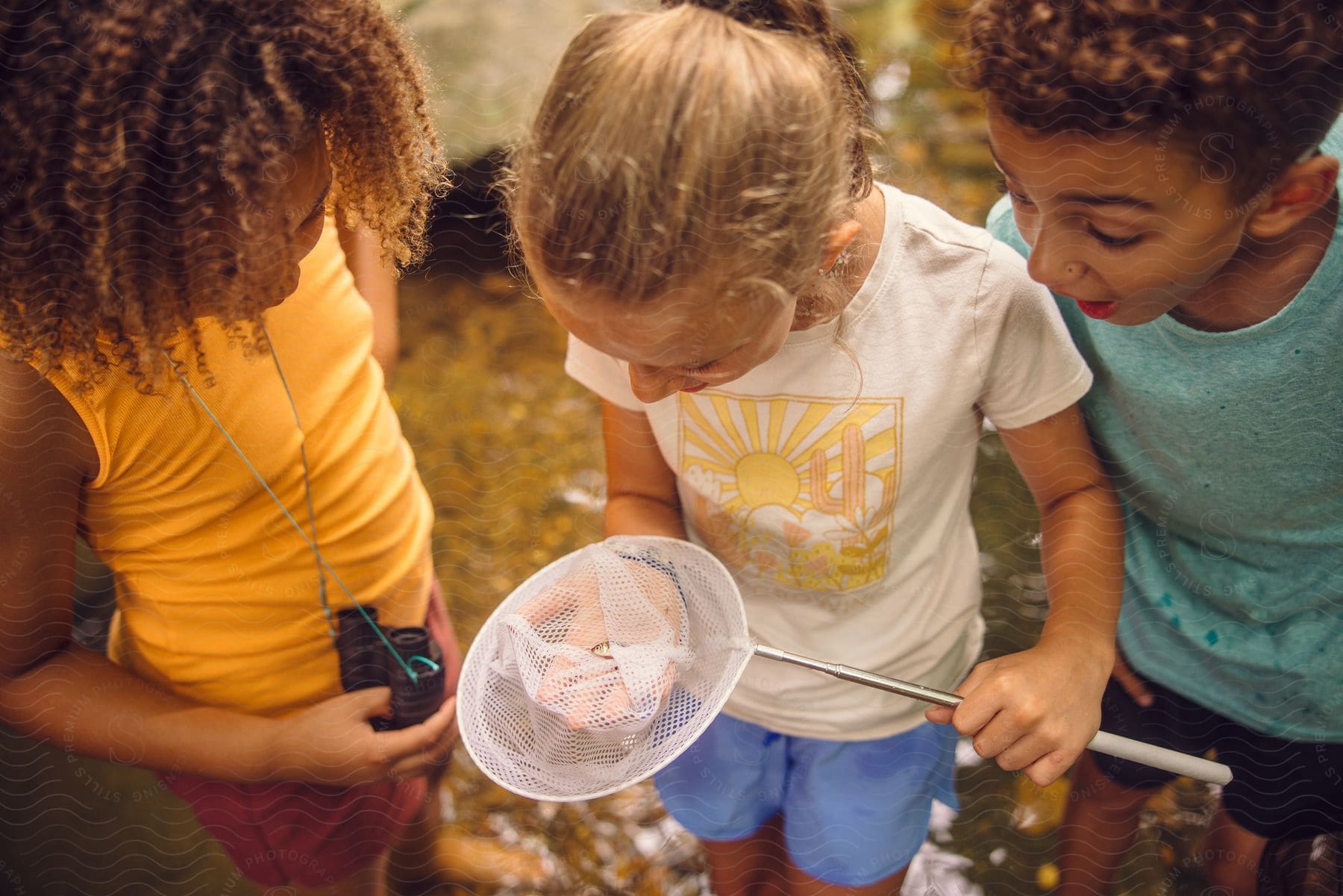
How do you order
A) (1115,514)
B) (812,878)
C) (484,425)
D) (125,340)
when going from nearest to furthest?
1. (125,340)
2. (1115,514)
3. (812,878)
4. (484,425)

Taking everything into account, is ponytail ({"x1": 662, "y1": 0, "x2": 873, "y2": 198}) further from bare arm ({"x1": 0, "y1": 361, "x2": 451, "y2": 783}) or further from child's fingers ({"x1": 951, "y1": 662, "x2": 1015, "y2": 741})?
bare arm ({"x1": 0, "y1": 361, "x2": 451, "y2": 783})

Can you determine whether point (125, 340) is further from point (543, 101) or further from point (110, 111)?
point (543, 101)

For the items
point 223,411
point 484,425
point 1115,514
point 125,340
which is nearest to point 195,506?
point 223,411

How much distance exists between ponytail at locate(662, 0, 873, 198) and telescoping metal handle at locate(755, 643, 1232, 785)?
1.11 feet

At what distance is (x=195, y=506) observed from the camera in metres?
0.85

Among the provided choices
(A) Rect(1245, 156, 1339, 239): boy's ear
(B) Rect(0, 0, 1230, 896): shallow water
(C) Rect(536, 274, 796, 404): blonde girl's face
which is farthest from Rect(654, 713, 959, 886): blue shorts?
(A) Rect(1245, 156, 1339, 239): boy's ear

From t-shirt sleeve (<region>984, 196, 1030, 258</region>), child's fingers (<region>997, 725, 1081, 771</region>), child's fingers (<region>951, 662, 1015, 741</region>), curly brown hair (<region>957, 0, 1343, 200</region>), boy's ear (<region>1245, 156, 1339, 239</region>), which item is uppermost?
curly brown hair (<region>957, 0, 1343, 200</region>)

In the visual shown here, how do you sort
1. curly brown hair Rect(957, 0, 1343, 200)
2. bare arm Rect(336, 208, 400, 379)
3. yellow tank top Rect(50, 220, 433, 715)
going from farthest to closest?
bare arm Rect(336, 208, 400, 379) < yellow tank top Rect(50, 220, 433, 715) < curly brown hair Rect(957, 0, 1343, 200)

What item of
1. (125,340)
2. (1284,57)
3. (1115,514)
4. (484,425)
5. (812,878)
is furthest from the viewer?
(484,425)

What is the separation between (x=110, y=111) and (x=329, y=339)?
330 mm

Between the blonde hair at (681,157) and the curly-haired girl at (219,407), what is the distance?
7.1 inches

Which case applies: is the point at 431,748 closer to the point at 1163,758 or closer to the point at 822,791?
the point at 822,791

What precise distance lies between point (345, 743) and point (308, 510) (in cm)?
22

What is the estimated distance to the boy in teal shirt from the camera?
1.97 feet
